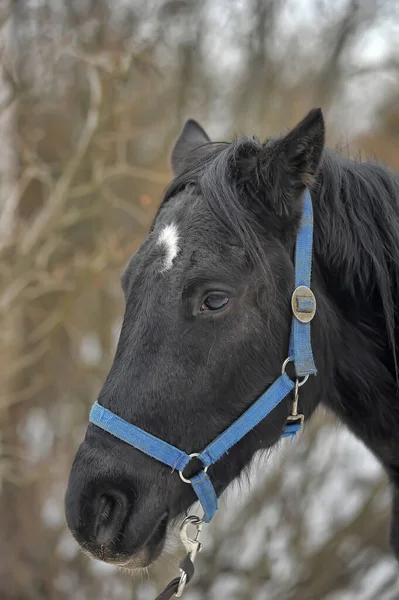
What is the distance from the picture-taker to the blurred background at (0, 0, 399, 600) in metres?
4.34

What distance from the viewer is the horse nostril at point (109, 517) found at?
162 centimetres

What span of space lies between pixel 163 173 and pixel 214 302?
3056 mm

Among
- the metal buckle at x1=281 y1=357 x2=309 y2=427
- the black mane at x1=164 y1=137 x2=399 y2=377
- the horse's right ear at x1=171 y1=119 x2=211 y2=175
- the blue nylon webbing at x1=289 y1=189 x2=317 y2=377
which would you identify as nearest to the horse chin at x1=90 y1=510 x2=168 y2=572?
the metal buckle at x1=281 y1=357 x2=309 y2=427

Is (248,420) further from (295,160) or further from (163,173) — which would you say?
(163,173)

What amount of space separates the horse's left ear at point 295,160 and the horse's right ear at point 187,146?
514 millimetres

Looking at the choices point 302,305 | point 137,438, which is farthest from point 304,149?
point 137,438

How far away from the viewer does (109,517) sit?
1.63m

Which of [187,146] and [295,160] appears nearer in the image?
[295,160]

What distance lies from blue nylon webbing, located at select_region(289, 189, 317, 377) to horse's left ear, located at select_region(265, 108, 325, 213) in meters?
0.07

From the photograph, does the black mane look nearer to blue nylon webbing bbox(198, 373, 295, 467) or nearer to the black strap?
blue nylon webbing bbox(198, 373, 295, 467)

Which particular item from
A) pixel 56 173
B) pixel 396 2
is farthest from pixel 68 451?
pixel 396 2

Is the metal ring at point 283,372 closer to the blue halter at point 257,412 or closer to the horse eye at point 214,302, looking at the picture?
the blue halter at point 257,412

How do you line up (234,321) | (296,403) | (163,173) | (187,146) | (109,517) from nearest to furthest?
(109,517)
(234,321)
(296,403)
(187,146)
(163,173)

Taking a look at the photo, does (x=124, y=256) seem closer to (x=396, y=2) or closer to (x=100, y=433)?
(x=396, y=2)
